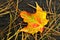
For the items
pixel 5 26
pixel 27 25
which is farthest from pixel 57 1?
pixel 5 26

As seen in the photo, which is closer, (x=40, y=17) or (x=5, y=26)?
(x=40, y=17)

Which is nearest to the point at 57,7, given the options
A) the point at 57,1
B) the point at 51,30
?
the point at 57,1

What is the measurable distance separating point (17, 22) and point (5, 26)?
0.08 m

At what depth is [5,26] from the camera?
1.29m

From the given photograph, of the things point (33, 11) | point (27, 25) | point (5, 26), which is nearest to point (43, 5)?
point (33, 11)

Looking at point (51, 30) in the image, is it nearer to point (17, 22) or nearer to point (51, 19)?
point (51, 19)

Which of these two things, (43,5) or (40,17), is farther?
(43,5)

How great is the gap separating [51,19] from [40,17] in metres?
0.13

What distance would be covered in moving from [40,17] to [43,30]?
115 millimetres

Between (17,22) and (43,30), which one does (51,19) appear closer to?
(43,30)

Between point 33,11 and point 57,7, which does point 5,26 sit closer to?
point 33,11

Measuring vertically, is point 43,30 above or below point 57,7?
below

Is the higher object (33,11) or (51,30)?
(33,11)

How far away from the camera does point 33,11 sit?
1290 mm
